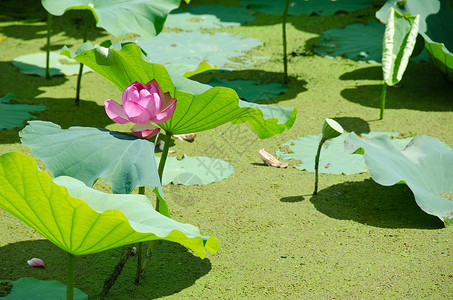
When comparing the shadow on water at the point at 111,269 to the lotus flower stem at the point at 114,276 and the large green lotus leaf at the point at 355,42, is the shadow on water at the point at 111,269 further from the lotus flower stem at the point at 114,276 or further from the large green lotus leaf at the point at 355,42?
the large green lotus leaf at the point at 355,42

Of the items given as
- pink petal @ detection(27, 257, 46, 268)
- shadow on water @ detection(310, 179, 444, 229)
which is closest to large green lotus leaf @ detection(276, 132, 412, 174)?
shadow on water @ detection(310, 179, 444, 229)

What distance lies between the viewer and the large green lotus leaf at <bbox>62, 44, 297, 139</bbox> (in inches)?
64.9

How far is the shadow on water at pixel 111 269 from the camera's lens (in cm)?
180

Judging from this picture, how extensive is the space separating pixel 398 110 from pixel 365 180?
3.21 ft

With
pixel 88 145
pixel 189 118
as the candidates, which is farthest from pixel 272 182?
pixel 88 145

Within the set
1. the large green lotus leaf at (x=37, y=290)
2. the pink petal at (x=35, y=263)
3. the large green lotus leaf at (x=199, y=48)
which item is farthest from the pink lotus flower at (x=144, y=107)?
the large green lotus leaf at (x=199, y=48)

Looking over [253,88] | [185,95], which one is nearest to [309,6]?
[253,88]

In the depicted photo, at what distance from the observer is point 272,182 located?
103 inches

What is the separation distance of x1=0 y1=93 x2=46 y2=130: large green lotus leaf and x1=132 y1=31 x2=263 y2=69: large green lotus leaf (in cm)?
105

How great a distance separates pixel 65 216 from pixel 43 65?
10.2 feet

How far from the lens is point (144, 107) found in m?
1.60

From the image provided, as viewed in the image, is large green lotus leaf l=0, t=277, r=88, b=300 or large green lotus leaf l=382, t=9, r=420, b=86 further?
large green lotus leaf l=382, t=9, r=420, b=86

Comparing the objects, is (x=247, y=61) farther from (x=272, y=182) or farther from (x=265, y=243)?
(x=265, y=243)

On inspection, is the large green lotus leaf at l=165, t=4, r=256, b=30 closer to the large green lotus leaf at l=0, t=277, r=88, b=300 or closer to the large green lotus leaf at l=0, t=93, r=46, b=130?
the large green lotus leaf at l=0, t=93, r=46, b=130
